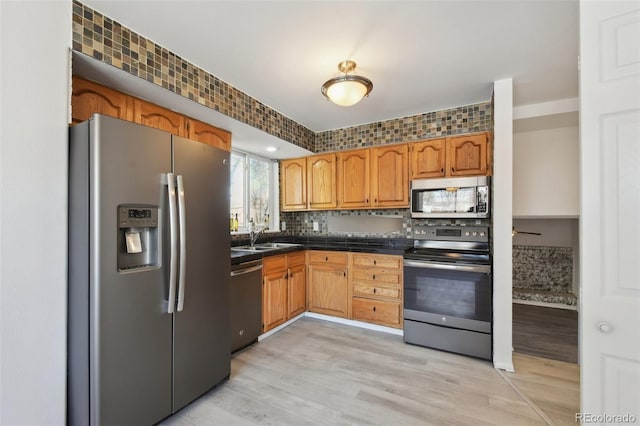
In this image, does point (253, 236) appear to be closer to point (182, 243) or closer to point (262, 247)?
point (262, 247)

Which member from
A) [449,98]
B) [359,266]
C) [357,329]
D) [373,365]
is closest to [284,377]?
[373,365]

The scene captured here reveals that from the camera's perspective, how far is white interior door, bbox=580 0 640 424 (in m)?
0.99

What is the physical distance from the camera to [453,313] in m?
2.63

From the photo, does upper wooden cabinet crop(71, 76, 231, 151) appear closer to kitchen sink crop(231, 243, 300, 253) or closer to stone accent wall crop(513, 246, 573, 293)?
kitchen sink crop(231, 243, 300, 253)

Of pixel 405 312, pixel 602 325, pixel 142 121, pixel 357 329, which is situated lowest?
pixel 357 329

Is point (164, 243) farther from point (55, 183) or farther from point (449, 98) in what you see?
point (449, 98)

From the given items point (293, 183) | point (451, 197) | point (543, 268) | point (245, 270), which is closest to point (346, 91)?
point (451, 197)

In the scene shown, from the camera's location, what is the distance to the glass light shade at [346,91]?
79.0 inches

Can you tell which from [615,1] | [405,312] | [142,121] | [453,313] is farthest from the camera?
[405,312]

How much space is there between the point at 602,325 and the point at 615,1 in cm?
116

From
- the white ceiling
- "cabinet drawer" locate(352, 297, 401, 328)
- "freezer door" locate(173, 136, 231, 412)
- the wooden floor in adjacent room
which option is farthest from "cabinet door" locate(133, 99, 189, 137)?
the wooden floor in adjacent room

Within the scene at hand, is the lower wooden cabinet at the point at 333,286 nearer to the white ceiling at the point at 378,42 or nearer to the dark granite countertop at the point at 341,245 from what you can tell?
the dark granite countertop at the point at 341,245

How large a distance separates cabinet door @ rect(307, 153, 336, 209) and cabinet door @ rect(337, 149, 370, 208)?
10 cm

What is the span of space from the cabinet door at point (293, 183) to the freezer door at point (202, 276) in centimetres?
188
